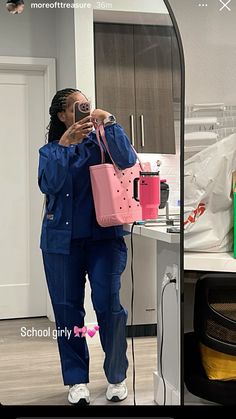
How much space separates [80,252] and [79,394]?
1.15ft

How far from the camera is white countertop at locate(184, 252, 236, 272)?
1.33m

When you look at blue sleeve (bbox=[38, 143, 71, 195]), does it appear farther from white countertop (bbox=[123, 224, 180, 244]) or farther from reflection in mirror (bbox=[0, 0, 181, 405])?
white countertop (bbox=[123, 224, 180, 244])

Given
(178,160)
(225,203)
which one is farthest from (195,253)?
(178,160)

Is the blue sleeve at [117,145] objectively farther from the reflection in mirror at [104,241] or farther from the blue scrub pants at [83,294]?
the blue scrub pants at [83,294]

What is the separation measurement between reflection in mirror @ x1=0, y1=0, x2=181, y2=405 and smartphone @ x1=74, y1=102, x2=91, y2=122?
0.08ft

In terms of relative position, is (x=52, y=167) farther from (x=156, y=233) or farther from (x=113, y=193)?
(x=156, y=233)

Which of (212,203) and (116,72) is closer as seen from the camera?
(116,72)

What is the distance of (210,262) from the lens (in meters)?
1.34

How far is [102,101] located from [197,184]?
0.36 metres

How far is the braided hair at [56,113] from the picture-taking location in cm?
123

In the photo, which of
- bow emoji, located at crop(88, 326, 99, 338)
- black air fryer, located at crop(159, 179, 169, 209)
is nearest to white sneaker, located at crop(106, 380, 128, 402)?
bow emoji, located at crop(88, 326, 99, 338)

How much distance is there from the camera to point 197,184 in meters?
1.40

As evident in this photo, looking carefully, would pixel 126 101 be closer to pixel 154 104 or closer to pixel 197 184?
pixel 154 104

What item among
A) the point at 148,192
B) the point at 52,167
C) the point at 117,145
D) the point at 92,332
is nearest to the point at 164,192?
the point at 148,192
